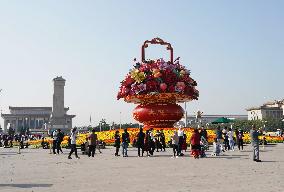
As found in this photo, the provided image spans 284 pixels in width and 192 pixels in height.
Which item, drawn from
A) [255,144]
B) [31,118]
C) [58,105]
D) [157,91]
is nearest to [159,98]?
[157,91]

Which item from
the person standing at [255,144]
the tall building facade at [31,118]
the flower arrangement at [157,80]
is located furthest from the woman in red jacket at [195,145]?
the tall building facade at [31,118]

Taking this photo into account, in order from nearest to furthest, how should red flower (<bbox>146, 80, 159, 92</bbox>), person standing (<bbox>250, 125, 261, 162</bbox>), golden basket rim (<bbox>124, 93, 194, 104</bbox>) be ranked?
person standing (<bbox>250, 125, 261, 162</bbox>) → red flower (<bbox>146, 80, 159, 92</bbox>) → golden basket rim (<bbox>124, 93, 194, 104</bbox>)

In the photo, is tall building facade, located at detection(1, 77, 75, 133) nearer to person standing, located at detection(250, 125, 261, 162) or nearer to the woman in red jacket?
the woman in red jacket

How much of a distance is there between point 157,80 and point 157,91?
1.01 meters

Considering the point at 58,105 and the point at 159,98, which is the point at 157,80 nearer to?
the point at 159,98

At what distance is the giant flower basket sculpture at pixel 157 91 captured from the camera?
35.4m

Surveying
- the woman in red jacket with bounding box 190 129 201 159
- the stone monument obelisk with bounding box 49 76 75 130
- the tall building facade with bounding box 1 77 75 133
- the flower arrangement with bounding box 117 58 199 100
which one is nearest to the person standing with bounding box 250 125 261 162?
the woman in red jacket with bounding box 190 129 201 159

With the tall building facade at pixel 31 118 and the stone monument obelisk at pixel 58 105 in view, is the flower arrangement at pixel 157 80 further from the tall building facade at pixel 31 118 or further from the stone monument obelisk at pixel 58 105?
the tall building facade at pixel 31 118

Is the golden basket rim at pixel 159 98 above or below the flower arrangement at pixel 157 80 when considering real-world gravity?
below

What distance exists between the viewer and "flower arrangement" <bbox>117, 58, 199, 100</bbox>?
35344mm

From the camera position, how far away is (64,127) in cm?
14938

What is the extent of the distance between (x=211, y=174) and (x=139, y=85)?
22.4 meters

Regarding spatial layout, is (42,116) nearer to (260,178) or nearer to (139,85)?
(139,85)

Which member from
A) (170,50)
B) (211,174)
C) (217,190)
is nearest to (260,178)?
(211,174)
